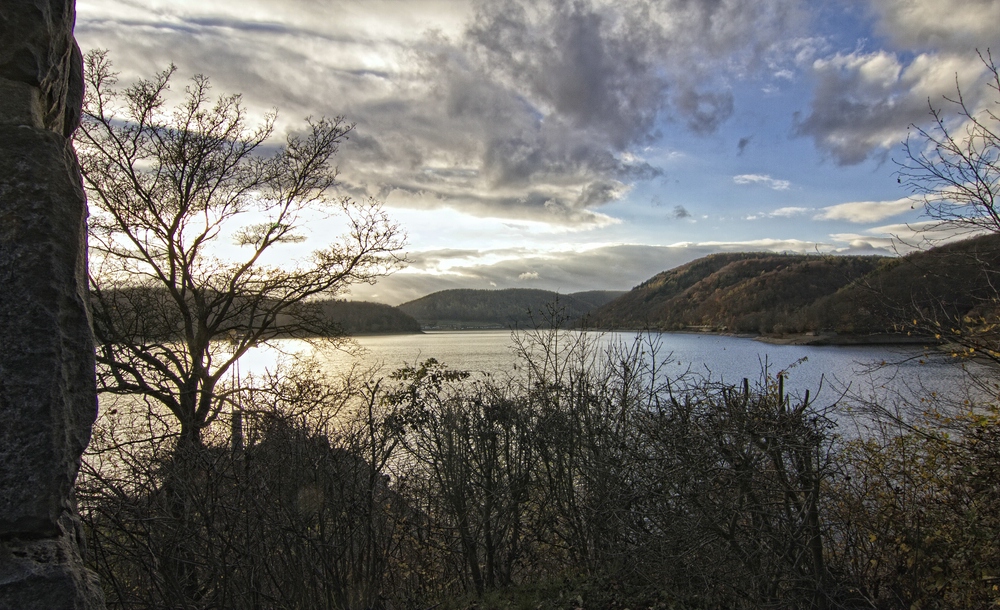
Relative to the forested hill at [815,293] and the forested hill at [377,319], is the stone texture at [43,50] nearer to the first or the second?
the forested hill at [815,293]

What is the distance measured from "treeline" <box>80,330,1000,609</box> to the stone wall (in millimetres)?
3909

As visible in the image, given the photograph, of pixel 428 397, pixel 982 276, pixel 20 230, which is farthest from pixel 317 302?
pixel 982 276

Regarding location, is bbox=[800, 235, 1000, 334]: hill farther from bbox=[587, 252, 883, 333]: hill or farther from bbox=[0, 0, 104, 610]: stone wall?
bbox=[587, 252, 883, 333]: hill

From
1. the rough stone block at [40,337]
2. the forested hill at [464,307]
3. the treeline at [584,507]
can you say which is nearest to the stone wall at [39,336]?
the rough stone block at [40,337]

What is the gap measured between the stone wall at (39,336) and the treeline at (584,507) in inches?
154

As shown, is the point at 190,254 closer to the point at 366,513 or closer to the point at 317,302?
the point at 317,302

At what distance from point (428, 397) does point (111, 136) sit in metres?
9.13

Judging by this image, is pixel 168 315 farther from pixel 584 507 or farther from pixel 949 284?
pixel 949 284

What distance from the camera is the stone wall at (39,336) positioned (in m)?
1.88

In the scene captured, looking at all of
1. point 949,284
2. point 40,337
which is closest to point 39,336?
point 40,337

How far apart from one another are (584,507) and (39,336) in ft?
27.9

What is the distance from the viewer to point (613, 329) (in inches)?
480

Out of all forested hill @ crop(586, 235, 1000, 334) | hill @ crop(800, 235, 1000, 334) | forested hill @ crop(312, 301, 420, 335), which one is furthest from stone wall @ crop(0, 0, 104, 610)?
forested hill @ crop(312, 301, 420, 335)

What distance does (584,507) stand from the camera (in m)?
9.14
